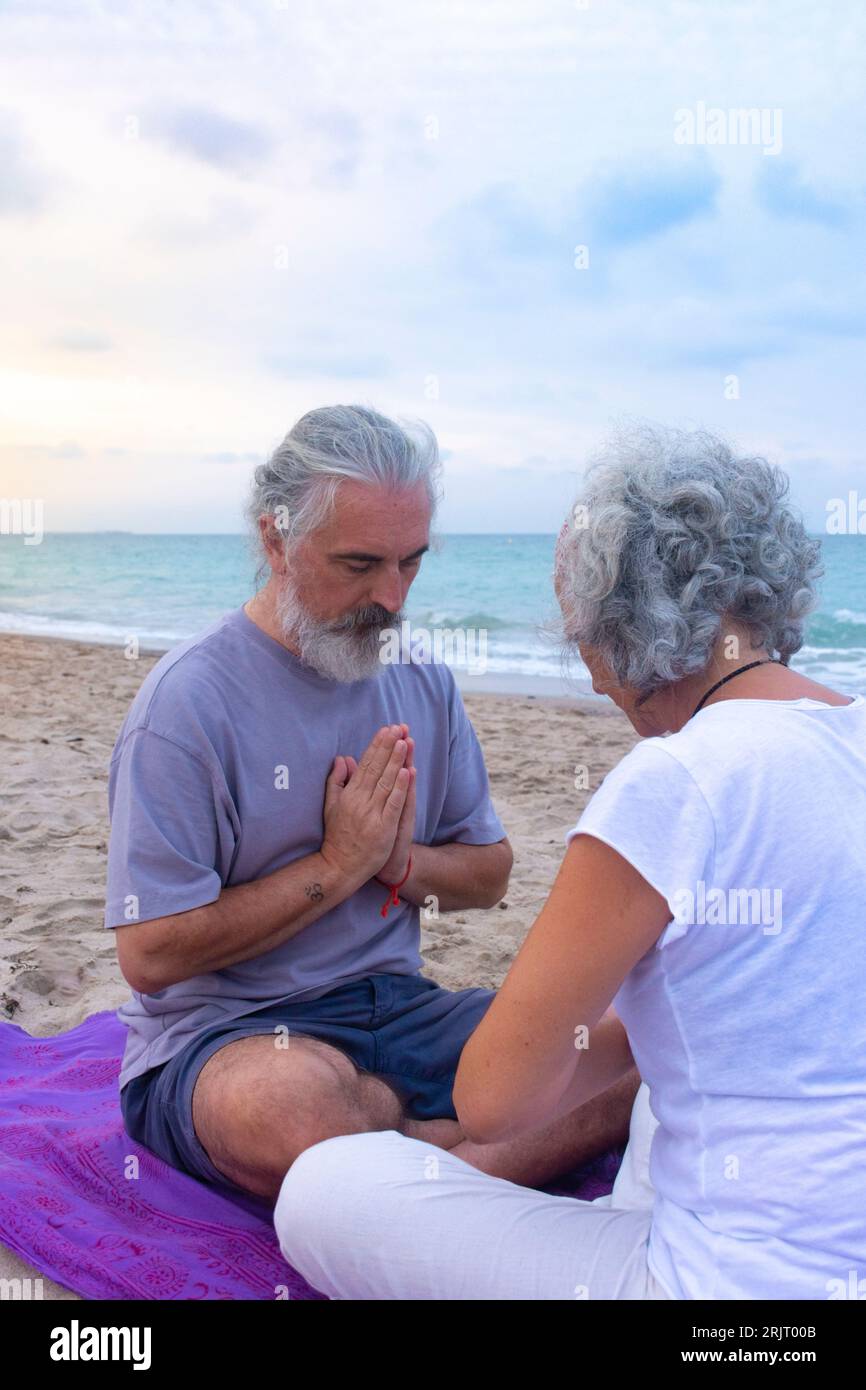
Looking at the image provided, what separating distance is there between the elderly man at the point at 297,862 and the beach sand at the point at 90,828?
22.9 inches

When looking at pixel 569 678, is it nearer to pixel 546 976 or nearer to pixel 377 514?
pixel 377 514

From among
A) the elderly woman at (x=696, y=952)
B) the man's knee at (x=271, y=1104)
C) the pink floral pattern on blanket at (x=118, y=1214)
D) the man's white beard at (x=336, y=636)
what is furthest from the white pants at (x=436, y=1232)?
the man's white beard at (x=336, y=636)

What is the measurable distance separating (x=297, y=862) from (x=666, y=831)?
1.22 metres

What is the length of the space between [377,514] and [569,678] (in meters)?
0.63

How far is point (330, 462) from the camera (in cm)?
257

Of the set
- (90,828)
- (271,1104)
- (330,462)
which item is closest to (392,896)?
(271,1104)

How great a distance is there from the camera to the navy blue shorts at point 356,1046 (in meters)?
2.48

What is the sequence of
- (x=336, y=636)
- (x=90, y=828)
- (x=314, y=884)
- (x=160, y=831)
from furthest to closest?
(x=90, y=828)
(x=336, y=636)
(x=314, y=884)
(x=160, y=831)

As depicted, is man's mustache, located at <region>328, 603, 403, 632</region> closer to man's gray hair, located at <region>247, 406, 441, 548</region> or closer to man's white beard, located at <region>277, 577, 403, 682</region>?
man's white beard, located at <region>277, 577, 403, 682</region>

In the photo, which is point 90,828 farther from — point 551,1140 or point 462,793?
point 551,1140

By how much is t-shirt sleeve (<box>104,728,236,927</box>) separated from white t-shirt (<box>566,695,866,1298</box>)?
3.60 ft

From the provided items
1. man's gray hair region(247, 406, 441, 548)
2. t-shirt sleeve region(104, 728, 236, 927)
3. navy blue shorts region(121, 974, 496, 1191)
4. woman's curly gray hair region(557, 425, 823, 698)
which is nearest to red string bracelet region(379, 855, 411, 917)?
navy blue shorts region(121, 974, 496, 1191)
